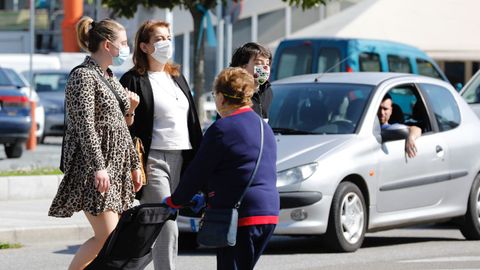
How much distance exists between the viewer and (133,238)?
664cm

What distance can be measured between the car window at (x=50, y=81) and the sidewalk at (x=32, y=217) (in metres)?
14.3

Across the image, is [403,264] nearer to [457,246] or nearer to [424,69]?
[457,246]

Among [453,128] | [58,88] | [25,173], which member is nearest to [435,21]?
[58,88]

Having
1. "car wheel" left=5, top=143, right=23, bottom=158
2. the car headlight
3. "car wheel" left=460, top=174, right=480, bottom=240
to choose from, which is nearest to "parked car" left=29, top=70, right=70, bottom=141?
"car wheel" left=5, top=143, right=23, bottom=158

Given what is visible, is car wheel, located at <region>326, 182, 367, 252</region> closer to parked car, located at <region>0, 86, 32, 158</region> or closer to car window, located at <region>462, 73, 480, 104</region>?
car window, located at <region>462, 73, 480, 104</region>

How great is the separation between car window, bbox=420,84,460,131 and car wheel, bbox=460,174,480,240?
0.57m

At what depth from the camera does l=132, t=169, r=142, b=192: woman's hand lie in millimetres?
7445

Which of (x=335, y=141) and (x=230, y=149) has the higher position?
(x=230, y=149)

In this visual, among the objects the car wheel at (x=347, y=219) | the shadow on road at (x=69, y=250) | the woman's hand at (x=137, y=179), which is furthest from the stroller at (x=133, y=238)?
the shadow on road at (x=69, y=250)

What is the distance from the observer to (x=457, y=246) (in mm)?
11758

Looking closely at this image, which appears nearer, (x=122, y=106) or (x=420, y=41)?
(x=122, y=106)

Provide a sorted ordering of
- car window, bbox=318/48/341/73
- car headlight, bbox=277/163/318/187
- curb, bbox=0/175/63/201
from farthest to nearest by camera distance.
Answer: car window, bbox=318/48/341/73, curb, bbox=0/175/63/201, car headlight, bbox=277/163/318/187

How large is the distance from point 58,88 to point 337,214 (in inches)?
765

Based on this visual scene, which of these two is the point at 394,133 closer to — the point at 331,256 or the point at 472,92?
the point at 331,256
